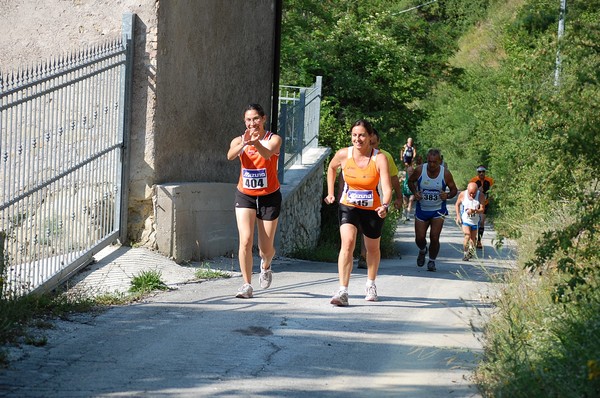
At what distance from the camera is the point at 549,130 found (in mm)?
7953

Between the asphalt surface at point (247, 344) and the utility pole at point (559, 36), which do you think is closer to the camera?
the asphalt surface at point (247, 344)

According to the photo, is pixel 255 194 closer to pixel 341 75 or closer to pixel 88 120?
pixel 88 120

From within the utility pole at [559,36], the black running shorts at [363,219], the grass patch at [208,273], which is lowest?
the grass patch at [208,273]

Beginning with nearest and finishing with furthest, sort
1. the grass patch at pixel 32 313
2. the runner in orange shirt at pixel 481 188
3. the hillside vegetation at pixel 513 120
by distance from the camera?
1. the hillside vegetation at pixel 513 120
2. the grass patch at pixel 32 313
3. the runner in orange shirt at pixel 481 188

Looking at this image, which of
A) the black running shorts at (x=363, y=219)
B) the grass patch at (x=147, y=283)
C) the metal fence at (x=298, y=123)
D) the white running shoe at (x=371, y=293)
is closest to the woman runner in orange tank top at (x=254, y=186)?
the black running shorts at (x=363, y=219)

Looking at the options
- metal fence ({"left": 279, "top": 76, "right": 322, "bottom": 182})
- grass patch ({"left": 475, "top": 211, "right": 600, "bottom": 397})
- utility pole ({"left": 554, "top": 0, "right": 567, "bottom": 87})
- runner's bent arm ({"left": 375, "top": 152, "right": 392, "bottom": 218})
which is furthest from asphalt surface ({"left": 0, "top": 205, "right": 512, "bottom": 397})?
metal fence ({"left": 279, "top": 76, "right": 322, "bottom": 182})

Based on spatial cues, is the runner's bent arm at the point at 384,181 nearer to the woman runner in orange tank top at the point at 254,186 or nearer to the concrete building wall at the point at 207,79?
the woman runner in orange tank top at the point at 254,186

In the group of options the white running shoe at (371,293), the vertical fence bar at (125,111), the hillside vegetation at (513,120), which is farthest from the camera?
the vertical fence bar at (125,111)

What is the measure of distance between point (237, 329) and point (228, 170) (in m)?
5.91

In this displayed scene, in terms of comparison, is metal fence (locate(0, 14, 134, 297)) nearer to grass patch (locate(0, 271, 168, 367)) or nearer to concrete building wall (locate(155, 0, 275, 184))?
grass patch (locate(0, 271, 168, 367))

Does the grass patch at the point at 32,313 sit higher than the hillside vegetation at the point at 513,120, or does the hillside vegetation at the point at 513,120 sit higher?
the hillside vegetation at the point at 513,120

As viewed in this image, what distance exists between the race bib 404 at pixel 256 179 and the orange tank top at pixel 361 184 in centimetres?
80

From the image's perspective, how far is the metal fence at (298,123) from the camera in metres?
16.4

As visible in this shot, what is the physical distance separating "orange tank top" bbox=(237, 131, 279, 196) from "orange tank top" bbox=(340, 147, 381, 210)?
753 millimetres
